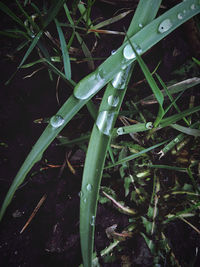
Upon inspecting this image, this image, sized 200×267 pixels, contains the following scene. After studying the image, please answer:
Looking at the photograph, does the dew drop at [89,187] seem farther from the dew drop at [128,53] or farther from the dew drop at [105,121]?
the dew drop at [128,53]

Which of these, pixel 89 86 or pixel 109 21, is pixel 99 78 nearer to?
pixel 89 86

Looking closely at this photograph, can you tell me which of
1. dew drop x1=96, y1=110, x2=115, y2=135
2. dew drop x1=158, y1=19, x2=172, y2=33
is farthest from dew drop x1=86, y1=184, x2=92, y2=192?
dew drop x1=158, y1=19, x2=172, y2=33

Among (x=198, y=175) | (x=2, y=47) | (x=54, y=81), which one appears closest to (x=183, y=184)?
(x=198, y=175)

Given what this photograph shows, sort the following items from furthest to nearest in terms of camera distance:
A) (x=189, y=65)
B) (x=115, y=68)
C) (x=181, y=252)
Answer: (x=189, y=65), (x=181, y=252), (x=115, y=68)

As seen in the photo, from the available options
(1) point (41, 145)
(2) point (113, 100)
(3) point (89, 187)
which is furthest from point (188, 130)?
(1) point (41, 145)

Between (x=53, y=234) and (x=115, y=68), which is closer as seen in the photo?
(x=115, y=68)

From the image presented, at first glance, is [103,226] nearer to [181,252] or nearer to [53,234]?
[53,234]

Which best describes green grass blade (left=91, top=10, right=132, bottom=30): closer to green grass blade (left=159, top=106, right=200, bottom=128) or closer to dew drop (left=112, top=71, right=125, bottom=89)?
dew drop (left=112, top=71, right=125, bottom=89)
